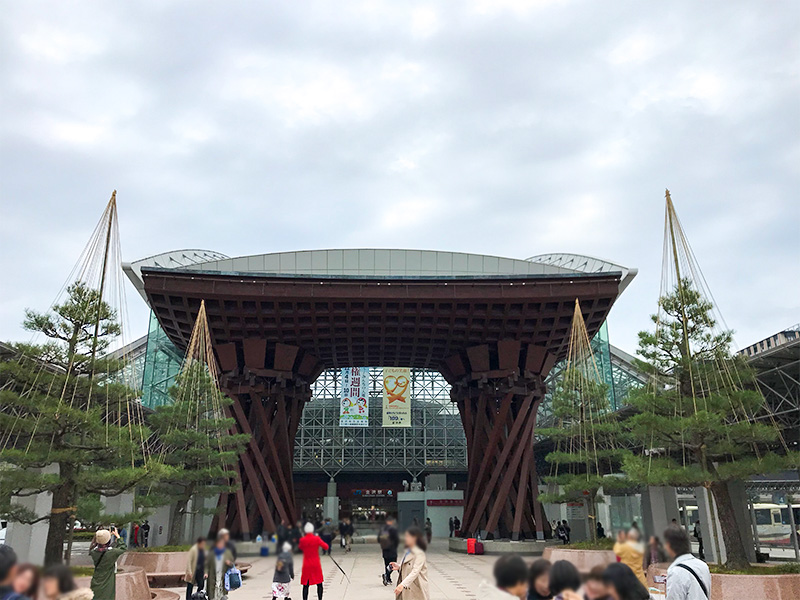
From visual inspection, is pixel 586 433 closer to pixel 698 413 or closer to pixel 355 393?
pixel 698 413

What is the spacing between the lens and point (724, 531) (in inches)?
529

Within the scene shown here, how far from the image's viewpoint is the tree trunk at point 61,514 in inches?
449

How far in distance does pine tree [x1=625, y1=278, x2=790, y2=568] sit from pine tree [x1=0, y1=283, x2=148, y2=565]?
36.7 ft

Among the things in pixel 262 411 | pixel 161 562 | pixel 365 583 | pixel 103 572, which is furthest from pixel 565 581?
pixel 262 411

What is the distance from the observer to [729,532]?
43.8ft

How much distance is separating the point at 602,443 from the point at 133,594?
16.0 m

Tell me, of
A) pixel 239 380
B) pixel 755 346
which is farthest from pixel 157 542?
pixel 755 346

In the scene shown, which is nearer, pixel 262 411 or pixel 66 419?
pixel 66 419

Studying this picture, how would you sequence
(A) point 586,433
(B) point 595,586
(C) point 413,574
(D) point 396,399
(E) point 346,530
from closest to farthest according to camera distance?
(B) point 595,586 < (E) point 346,530 < (C) point 413,574 < (A) point 586,433 < (D) point 396,399

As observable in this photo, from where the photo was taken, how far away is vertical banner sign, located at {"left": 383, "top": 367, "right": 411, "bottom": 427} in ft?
99.3

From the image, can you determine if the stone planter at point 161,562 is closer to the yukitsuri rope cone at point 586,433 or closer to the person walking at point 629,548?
the yukitsuri rope cone at point 586,433

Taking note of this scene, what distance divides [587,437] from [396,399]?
1145cm

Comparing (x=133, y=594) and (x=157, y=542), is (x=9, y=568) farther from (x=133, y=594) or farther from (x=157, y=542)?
(x=157, y=542)

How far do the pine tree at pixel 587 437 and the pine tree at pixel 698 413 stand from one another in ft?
14.7
